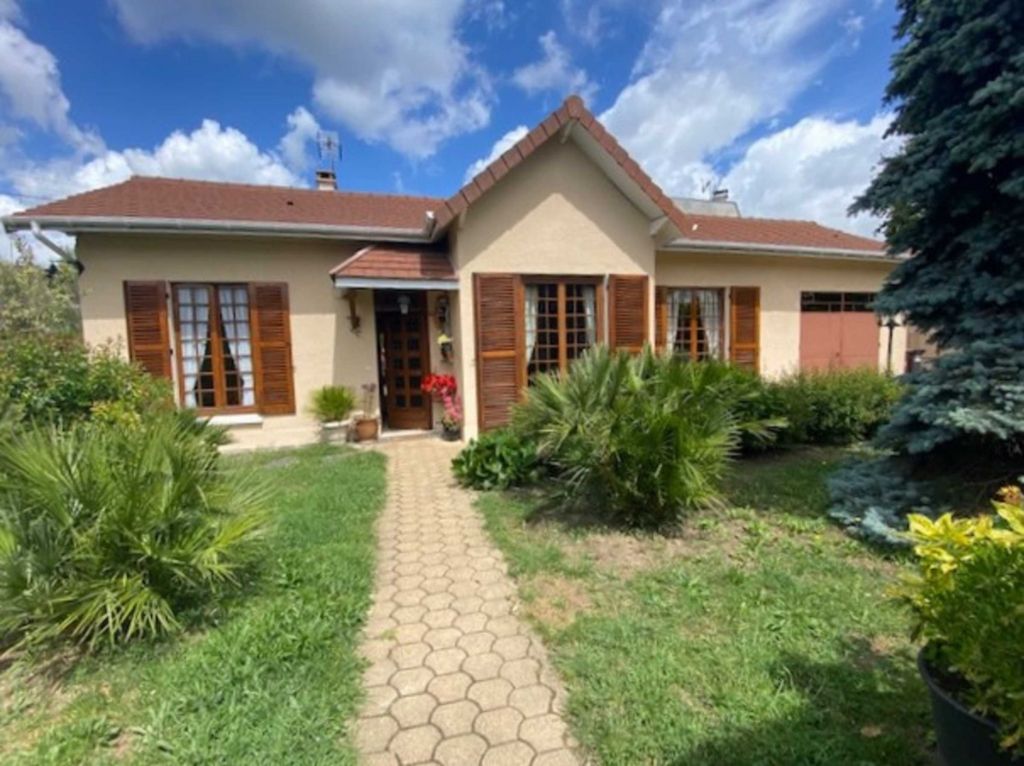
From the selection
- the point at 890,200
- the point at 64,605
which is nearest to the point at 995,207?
the point at 890,200

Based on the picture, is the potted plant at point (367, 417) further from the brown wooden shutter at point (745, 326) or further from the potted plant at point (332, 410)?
the brown wooden shutter at point (745, 326)

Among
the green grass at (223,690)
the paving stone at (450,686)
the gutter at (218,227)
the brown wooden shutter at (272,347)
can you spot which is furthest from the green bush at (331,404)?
the paving stone at (450,686)

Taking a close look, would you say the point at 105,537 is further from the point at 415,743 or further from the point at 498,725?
the point at 498,725

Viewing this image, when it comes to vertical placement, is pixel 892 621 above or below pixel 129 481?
below

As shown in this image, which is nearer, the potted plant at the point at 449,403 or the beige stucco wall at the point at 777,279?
the potted plant at the point at 449,403

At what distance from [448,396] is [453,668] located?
678 cm

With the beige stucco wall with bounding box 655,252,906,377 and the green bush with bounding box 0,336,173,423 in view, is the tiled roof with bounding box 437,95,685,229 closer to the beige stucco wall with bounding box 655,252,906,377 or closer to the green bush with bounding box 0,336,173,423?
the beige stucco wall with bounding box 655,252,906,377

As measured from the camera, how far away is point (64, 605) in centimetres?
286

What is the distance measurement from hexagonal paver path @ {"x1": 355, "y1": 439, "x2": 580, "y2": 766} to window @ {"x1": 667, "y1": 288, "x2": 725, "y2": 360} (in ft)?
27.1

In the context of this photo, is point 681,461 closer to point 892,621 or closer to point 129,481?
point 892,621

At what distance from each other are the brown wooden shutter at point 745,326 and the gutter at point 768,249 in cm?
101

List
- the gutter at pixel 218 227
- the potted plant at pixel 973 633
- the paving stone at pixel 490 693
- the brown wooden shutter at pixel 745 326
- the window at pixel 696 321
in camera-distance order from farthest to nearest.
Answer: the brown wooden shutter at pixel 745 326 < the window at pixel 696 321 < the gutter at pixel 218 227 < the paving stone at pixel 490 693 < the potted plant at pixel 973 633

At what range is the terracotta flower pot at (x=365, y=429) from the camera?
30.3 ft

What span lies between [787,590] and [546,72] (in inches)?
478
